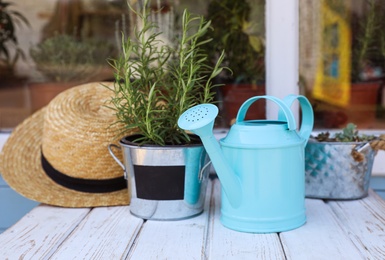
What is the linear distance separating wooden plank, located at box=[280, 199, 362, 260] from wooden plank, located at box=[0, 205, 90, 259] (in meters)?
0.46

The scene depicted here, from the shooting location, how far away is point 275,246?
107 centimetres

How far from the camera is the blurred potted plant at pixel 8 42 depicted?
2.26 m

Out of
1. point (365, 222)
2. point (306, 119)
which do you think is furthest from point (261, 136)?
point (365, 222)

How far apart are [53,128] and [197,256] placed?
0.59 meters

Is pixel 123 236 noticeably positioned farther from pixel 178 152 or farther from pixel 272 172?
pixel 272 172

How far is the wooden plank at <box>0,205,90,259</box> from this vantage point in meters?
1.06

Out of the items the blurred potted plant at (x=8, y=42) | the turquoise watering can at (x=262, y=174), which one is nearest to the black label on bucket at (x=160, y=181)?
the turquoise watering can at (x=262, y=174)

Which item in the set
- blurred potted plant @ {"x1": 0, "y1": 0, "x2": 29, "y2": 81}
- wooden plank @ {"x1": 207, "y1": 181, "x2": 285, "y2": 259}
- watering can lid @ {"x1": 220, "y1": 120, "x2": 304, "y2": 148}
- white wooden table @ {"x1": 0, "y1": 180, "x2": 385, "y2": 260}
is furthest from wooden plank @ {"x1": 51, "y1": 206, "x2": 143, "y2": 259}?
blurred potted plant @ {"x1": 0, "y1": 0, "x2": 29, "y2": 81}

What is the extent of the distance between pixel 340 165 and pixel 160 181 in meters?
0.47

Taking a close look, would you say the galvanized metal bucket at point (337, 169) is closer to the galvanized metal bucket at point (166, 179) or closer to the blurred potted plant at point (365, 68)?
the galvanized metal bucket at point (166, 179)

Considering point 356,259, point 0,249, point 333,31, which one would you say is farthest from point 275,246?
point 333,31

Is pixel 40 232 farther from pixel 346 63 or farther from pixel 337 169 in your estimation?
pixel 346 63

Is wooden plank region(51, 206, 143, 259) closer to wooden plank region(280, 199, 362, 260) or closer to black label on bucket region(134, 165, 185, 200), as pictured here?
black label on bucket region(134, 165, 185, 200)

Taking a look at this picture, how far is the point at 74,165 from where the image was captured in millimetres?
1401
